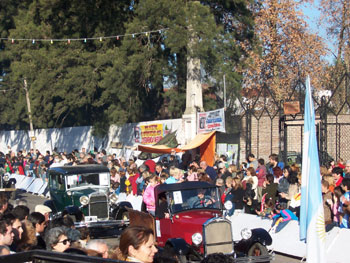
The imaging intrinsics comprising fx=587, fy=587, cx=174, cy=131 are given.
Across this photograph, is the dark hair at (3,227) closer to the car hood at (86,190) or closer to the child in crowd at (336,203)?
the child in crowd at (336,203)

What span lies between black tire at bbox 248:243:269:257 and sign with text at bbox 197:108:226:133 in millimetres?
11869

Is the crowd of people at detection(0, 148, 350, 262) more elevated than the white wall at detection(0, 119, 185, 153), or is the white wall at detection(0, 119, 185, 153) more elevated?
the white wall at detection(0, 119, 185, 153)

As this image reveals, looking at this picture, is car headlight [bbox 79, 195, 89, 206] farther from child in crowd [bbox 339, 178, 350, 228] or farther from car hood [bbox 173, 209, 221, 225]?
child in crowd [bbox 339, 178, 350, 228]

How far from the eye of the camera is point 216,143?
24516 millimetres

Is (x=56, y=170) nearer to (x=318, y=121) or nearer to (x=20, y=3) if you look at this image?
(x=318, y=121)

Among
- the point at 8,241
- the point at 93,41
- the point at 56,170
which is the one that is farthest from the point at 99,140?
the point at 8,241

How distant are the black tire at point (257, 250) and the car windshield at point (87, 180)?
303 inches

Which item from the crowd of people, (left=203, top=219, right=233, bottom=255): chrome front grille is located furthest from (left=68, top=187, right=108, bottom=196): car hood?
(left=203, top=219, right=233, bottom=255): chrome front grille

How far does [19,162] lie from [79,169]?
17.3m

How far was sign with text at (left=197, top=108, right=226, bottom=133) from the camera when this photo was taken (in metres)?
22.8


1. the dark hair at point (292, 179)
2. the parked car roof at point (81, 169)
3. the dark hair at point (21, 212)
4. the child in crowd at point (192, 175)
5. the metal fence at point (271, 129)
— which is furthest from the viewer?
the metal fence at point (271, 129)

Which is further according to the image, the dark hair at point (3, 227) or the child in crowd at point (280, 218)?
the child in crowd at point (280, 218)

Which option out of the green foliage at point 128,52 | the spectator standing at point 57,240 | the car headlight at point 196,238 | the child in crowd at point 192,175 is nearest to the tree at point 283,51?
the green foliage at point 128,52

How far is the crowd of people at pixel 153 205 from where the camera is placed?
544 cm
